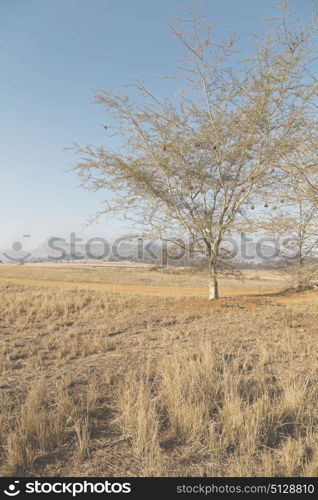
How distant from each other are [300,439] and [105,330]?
5738mm

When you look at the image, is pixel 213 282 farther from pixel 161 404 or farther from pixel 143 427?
pixel 143 427

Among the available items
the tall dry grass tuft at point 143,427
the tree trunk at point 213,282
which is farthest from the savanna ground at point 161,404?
the tree trunk at point 213,282

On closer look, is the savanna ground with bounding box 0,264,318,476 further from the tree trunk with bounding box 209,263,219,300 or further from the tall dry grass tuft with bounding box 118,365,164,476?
the tree trunk with bounding box 209,263,219,300

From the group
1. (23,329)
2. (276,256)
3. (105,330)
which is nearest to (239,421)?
(105,330)

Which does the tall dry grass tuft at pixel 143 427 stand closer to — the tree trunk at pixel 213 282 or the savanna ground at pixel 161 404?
the savanna ground at pixel 161 404

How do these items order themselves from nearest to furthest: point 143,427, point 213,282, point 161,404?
point 143,427, point 161,404, point 213,282

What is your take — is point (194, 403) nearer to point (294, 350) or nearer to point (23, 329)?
point (294, 350)

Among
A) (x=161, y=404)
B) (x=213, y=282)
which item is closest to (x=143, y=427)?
(x=161, y=404)

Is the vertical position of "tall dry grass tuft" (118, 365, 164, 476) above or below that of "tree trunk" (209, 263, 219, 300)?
below

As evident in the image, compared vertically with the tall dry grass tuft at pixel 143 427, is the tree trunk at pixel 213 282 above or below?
above

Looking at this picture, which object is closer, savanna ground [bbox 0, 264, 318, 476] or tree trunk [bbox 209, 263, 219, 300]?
savanna ground [bbox 0, 264, 318, 476]

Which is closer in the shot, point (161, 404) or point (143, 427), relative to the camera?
point (143, 427)

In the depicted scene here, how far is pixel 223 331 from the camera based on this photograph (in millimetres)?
7176

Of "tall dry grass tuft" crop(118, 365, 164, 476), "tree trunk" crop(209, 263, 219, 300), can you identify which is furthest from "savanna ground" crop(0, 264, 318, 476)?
"tree trunk" crop(209, 263, 219, 300)
